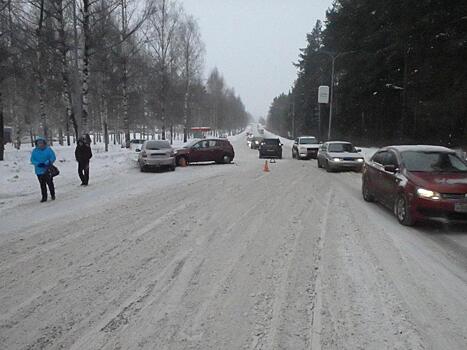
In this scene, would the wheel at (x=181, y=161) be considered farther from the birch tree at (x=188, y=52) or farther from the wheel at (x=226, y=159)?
the birch tree at (x=188, y=52)

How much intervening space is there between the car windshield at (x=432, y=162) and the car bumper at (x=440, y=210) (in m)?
1.26

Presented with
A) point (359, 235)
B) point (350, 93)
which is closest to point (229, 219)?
point (359, 235)

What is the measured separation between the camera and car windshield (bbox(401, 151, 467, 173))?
8.52 metres

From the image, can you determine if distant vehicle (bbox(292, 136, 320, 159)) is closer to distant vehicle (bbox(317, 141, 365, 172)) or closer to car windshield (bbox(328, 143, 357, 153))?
car windshield (bbox(328, 143, 357, 153))

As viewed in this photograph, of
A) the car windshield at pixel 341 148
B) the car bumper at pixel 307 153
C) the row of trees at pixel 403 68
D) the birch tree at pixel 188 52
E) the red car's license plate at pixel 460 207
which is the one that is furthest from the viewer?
the birch tree at pixel 188 52

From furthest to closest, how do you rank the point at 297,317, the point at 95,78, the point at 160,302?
1. the point at 95,78
2. the point at 160,302
3. the point at 297,317

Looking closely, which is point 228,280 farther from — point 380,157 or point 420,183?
point 380,157

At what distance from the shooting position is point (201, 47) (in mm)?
47500

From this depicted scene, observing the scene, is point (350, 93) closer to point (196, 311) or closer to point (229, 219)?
point (229, 219)

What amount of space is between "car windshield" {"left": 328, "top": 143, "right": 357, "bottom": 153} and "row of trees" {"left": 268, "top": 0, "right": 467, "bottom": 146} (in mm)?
7199

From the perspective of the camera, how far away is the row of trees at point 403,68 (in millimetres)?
22938

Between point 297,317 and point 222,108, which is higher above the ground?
point 222,108

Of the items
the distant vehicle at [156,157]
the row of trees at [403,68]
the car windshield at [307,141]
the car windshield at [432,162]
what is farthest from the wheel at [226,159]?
the car windshield at [432,162]

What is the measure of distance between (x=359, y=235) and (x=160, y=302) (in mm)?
4240
